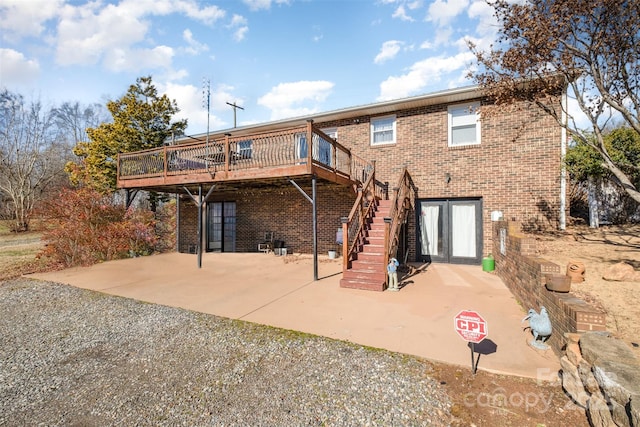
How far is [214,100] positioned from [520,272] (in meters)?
10.6

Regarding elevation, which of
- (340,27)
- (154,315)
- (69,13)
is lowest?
(154,315)

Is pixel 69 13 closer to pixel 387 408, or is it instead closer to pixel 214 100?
pixel 214 100

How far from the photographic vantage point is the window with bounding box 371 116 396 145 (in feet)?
34.9

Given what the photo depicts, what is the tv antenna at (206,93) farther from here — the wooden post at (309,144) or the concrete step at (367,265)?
the concrete step at (367,265)

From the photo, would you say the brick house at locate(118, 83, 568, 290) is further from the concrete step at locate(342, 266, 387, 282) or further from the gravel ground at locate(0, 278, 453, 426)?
the gravel ground at locate(0, 278, 453, 426)

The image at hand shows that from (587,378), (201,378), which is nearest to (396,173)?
(587,378)

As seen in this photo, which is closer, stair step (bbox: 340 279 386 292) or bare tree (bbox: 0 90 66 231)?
stair step (bbox: 340 279 386 292)

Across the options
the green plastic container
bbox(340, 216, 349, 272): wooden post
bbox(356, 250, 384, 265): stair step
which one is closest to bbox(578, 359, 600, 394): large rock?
bbox(356, 250, 384, 265): stair step

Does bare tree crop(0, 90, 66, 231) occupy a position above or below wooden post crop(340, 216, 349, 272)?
above

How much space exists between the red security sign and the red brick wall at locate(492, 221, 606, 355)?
962mm

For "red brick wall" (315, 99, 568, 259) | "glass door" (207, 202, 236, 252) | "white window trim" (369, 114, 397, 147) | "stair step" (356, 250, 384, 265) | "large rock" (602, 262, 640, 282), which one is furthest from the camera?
"glass door" (207, 202, 236, 252)

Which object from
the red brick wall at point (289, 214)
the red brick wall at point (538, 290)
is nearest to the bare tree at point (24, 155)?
the red brick wall at point (289, 214)

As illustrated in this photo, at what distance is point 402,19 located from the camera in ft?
29.0

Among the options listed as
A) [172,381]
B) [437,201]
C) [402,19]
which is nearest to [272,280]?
[172,381]
